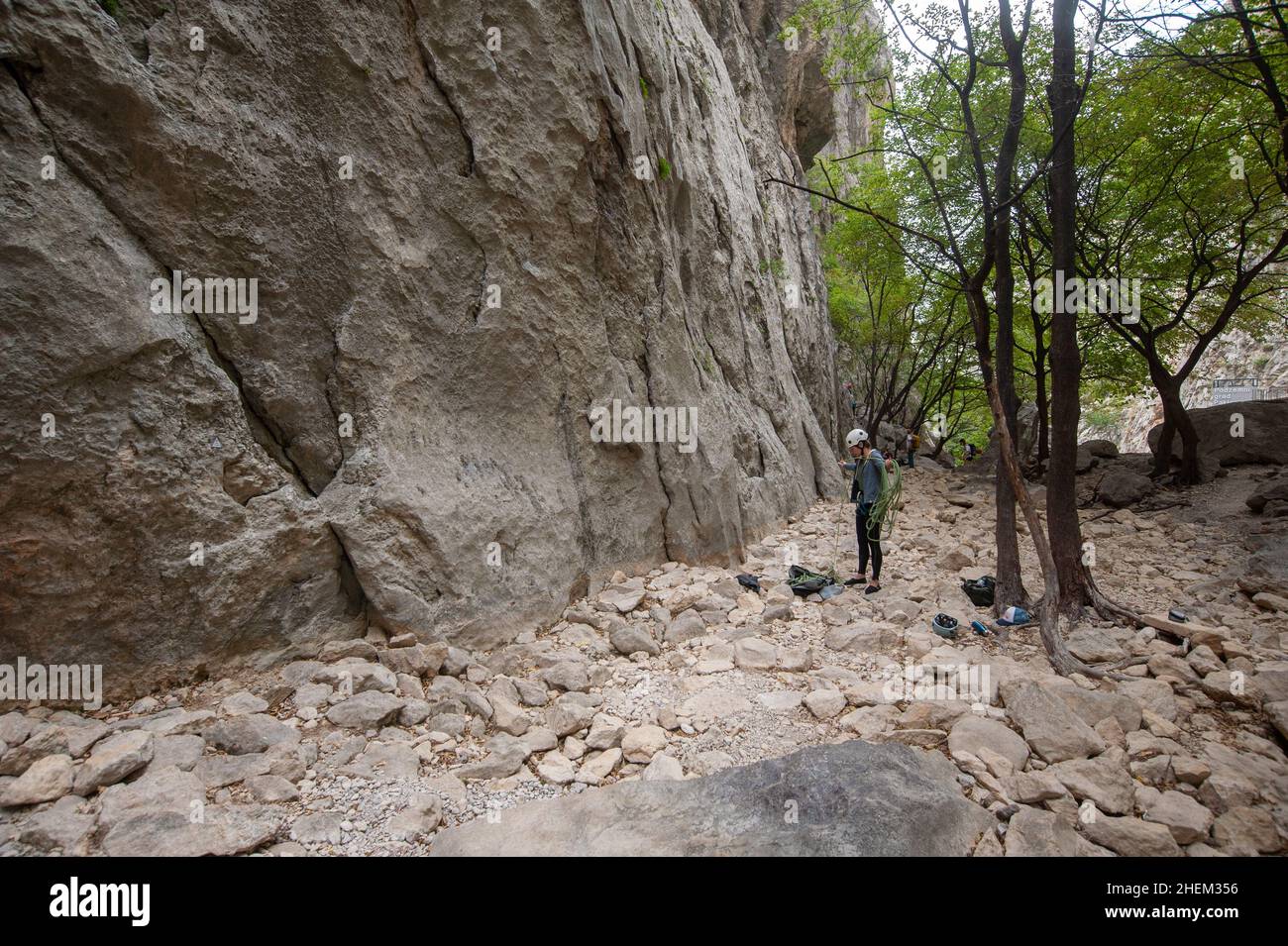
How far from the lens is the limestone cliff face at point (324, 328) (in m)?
3.88

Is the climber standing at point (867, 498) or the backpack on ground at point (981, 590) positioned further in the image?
the climber standing at point (867, 498)

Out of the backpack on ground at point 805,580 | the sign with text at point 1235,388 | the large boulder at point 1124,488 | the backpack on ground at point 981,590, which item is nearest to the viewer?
the backpack on ground at point 981,590

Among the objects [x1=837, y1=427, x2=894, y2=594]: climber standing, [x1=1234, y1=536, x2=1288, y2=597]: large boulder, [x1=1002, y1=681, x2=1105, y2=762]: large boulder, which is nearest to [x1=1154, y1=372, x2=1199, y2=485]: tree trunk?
[x1=1234, y1=536, x2=1288, y2=597]: large boulder

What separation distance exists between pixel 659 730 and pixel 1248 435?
52.6 ft

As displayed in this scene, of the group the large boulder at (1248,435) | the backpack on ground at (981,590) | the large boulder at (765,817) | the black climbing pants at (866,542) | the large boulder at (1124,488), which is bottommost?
the large boulder at (765,817)

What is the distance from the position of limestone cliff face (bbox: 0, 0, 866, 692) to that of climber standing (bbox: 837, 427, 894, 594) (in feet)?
6.41

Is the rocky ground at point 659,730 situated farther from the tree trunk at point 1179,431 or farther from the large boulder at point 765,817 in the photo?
the tree trunk at point 1179,431

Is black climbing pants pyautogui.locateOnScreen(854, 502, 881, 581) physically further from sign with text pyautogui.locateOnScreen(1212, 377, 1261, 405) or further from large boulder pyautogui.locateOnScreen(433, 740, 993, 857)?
sign with text pyautogui.locateOnScreen(1212, 377, 1261, 405)

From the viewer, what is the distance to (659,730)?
4348 millimetres

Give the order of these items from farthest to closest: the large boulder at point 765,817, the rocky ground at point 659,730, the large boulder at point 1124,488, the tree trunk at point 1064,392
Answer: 1. the large boulder at point 1124,488
2. the tree trunk at point 1064,392
3. the rocky ground at point 659,730
4. the large boulder at point 765,817

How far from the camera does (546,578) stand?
612 centimetres

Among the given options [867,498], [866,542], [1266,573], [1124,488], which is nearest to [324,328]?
[867,498]

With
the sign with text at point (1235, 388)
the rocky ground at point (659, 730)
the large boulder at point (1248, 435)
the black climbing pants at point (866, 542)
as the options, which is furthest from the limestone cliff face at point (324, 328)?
the sign with text at point (1235, 388)

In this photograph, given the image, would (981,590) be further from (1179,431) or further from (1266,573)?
(1179,431)
